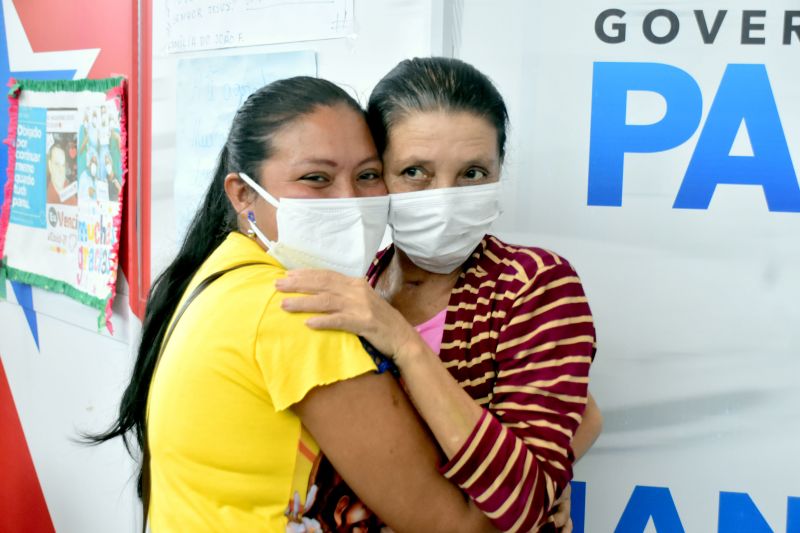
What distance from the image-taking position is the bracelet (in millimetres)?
1078

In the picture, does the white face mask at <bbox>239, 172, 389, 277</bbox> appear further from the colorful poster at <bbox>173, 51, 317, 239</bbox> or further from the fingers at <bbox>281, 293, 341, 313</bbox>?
the colorful poster at <bbox>173, 51, 317, 239</bbox>

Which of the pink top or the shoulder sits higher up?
the shoulder

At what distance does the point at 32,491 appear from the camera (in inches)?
137

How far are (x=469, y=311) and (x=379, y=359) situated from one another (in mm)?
269

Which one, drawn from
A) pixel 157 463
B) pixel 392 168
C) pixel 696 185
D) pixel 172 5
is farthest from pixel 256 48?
pixel 157 463

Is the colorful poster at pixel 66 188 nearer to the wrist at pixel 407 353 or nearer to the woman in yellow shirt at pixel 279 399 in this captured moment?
the woman in yellow shirt at pixel 279 399

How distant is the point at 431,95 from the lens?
1347 millimetres

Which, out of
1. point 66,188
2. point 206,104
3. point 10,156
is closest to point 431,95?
point 206,104

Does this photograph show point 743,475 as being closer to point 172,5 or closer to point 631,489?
point 631,489

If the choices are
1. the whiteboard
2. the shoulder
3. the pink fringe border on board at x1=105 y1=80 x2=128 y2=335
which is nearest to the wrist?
the shoulder

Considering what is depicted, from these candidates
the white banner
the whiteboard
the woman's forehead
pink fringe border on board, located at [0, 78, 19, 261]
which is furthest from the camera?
pink fringe border on board, located at [0, 78, 19, 261]

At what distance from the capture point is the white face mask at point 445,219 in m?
1.33

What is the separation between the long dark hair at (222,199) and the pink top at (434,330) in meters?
0.36

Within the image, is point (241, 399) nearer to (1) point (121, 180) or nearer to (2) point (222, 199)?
(2) point (222, 199)
